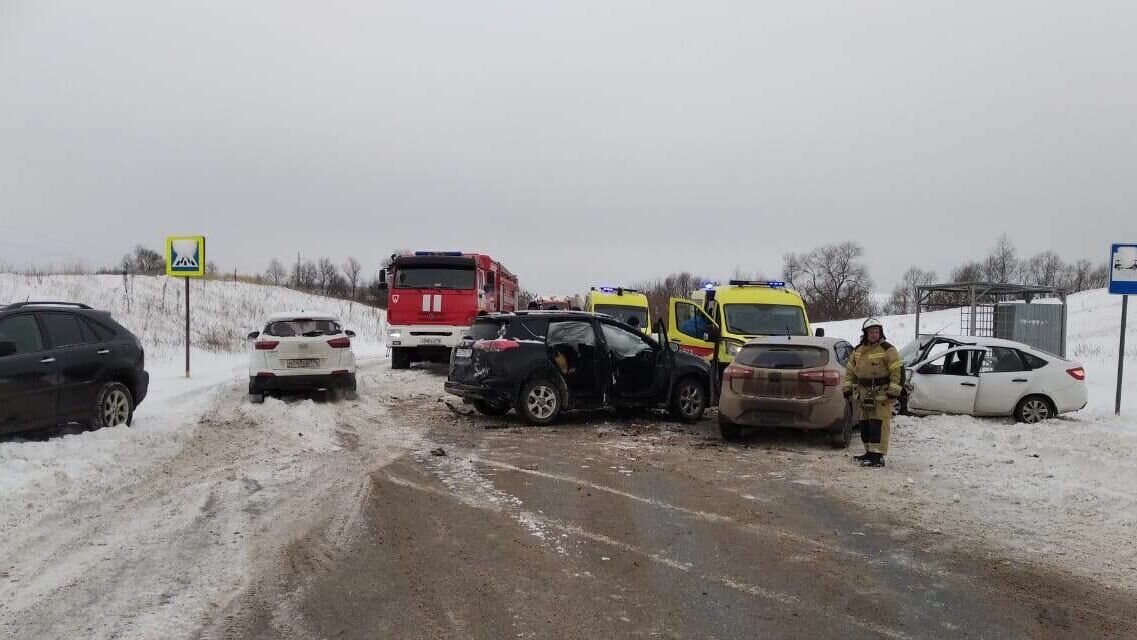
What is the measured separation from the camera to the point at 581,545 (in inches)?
229

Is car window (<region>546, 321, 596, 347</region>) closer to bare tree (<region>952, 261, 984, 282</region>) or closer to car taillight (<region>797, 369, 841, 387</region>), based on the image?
car taillight (<region>797, 369, 841, 387</region>)

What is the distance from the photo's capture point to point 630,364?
1230cm

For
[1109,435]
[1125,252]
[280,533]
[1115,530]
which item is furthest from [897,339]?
[280,533]

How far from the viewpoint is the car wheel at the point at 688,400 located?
12641 millimetres

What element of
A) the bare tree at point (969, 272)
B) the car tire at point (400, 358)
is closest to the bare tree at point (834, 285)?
the bare tree at point (969, 272)

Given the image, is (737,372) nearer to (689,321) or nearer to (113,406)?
(689,321)

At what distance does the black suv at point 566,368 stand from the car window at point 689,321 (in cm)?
307

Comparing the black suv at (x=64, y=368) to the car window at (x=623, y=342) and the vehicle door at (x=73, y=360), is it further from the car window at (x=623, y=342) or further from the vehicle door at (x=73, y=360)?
the car window at (x=623, y=342)

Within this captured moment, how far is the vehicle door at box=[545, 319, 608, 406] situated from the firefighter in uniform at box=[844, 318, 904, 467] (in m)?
3.85

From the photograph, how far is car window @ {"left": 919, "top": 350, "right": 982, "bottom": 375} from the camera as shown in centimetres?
1291

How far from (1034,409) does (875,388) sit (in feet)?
16.8

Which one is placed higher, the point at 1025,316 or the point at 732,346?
the point at 1025,316

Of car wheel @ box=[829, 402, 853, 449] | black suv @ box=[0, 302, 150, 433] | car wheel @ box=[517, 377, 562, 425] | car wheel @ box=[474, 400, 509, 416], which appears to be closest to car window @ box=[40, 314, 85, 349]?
black suv @ box=[0, 302, 150, 433]

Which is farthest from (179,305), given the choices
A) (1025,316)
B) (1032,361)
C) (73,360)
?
(1032,361)
